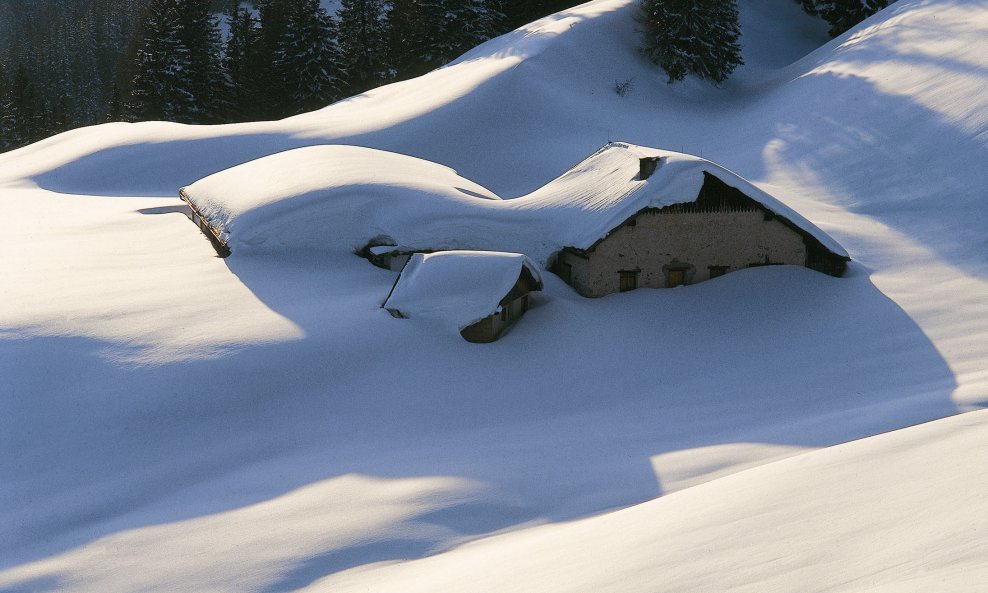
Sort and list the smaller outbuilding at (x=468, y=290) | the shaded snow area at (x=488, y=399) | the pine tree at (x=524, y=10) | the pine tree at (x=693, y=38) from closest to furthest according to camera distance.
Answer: the shaded snow area at (x=488, y=399) < the smaller outbuilding at (x=468, y=290) < the pine tree at (x=693, y=38) < the pine tree at (x=524, y=10)

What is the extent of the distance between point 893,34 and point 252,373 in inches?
1285

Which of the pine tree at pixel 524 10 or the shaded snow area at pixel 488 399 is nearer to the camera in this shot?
the shaded snow area at pixel 488 399

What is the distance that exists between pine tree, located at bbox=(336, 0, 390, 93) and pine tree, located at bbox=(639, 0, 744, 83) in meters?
18.8

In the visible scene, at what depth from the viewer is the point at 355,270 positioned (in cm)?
1934

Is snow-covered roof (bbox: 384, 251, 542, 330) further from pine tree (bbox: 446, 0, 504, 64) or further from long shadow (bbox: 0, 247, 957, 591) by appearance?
pine tree (bbox: 446, 0, 504, 64)

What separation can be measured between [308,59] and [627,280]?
33.7 m

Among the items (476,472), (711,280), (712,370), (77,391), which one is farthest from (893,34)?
(77,391)

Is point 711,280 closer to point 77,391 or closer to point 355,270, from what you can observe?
point 355,270

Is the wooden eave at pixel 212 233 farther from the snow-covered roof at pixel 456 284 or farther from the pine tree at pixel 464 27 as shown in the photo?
the pine tree at pixel 464 27

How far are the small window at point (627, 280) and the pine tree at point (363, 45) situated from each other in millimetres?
37748

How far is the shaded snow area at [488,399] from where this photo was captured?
868 centimetres

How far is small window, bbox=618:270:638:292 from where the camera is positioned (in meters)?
18.8

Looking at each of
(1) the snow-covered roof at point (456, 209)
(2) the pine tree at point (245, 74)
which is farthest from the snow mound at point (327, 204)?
(2) the pine tree at point (245, 74)

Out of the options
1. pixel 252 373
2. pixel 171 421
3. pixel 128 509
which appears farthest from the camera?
pixel 252 373
